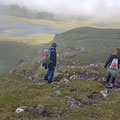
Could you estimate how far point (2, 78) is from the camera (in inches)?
973

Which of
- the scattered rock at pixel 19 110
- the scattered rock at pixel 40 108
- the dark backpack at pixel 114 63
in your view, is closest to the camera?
the scattered rock at pixel 19 110

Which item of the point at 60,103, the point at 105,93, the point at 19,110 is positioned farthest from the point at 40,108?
the point at 105,93

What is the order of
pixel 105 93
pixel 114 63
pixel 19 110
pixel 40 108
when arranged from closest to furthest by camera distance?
pixel 19 110, pixel 40 108, pixel 105 93, pixel 114 63

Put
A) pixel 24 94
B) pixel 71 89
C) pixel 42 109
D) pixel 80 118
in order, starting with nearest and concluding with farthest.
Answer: pixel 80 118 → pixel 42 109 → pixel 24 94 → pixel 71 89

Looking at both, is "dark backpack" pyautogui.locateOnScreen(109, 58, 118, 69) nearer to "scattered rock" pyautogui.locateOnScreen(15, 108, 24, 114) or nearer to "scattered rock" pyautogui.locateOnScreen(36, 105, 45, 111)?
"scattered rock" pyautogui.locateOnScreen(36, 105, 45, 111)

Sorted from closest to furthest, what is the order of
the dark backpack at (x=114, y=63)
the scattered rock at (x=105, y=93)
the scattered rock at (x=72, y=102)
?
the scattered rock at (x=72, y=102), the scattered rock at (x=105, y=93), the dark backpack at (x=114, y=63)

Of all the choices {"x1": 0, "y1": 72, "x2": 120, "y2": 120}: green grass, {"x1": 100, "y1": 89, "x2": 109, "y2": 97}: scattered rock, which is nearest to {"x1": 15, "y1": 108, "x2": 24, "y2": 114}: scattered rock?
{"x1": 0, "y1": 72, "x2": 120, "y2": 120}: green grass

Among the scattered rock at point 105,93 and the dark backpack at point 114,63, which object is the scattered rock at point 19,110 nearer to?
the scattered rock at point 105,93

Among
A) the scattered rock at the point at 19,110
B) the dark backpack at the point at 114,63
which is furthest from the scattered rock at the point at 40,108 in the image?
the dark backpack at the point at 114,63

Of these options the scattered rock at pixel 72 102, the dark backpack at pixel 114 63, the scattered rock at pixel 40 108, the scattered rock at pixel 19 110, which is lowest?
the scattered rock at pixel 72 102

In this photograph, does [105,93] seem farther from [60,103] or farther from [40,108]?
[40,108]

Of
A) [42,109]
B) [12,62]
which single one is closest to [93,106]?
[42,109]

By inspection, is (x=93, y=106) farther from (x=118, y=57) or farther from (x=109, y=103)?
(x=118, y=57)

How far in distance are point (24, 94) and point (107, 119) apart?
6767 mm
